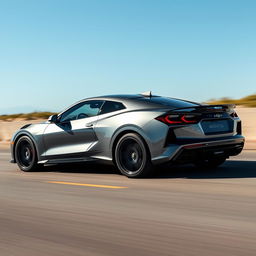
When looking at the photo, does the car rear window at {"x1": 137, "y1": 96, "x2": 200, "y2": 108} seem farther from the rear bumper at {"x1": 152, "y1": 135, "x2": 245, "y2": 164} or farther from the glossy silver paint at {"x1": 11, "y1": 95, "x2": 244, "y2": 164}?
the rear bumper at {"x1": 152, "y1": 135, "x2": 245, "y2": 164}

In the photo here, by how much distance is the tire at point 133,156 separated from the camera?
830 centimetres

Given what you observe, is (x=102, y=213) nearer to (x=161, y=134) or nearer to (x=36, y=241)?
(x=36, y=241)

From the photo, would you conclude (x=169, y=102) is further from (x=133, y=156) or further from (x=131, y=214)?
(x=131, y=214)

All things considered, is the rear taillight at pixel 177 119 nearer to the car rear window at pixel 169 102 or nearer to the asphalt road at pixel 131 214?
the car rear window at pixel 169 102

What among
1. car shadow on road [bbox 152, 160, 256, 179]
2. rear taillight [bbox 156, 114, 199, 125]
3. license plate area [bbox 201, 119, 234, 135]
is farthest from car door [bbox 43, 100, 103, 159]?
license plate area [bbox 201, 119, 234, 135]

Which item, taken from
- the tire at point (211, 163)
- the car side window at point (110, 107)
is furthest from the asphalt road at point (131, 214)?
the car side window at point (110, 107)

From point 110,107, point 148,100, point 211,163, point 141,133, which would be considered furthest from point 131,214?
point 211,163

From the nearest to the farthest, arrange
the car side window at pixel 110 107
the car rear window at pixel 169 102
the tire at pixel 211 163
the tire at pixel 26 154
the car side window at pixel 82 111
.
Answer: the car rear window at pixel 169 102
the car side window at pixel 110 107
the car side window at pixel 82 111
the tire at pixel 211 163
the tire at pixel 26 154

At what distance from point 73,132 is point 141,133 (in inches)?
64.9

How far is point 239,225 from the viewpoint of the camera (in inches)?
198

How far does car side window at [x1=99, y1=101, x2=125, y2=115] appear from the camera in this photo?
8977 mm

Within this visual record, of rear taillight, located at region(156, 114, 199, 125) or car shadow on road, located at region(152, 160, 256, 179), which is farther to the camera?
car shadow on road, located at region(152, 160, 256, 179)

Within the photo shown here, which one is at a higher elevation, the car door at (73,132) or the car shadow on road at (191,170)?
→ the car door at (73,132)

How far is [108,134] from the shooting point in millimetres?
8844
